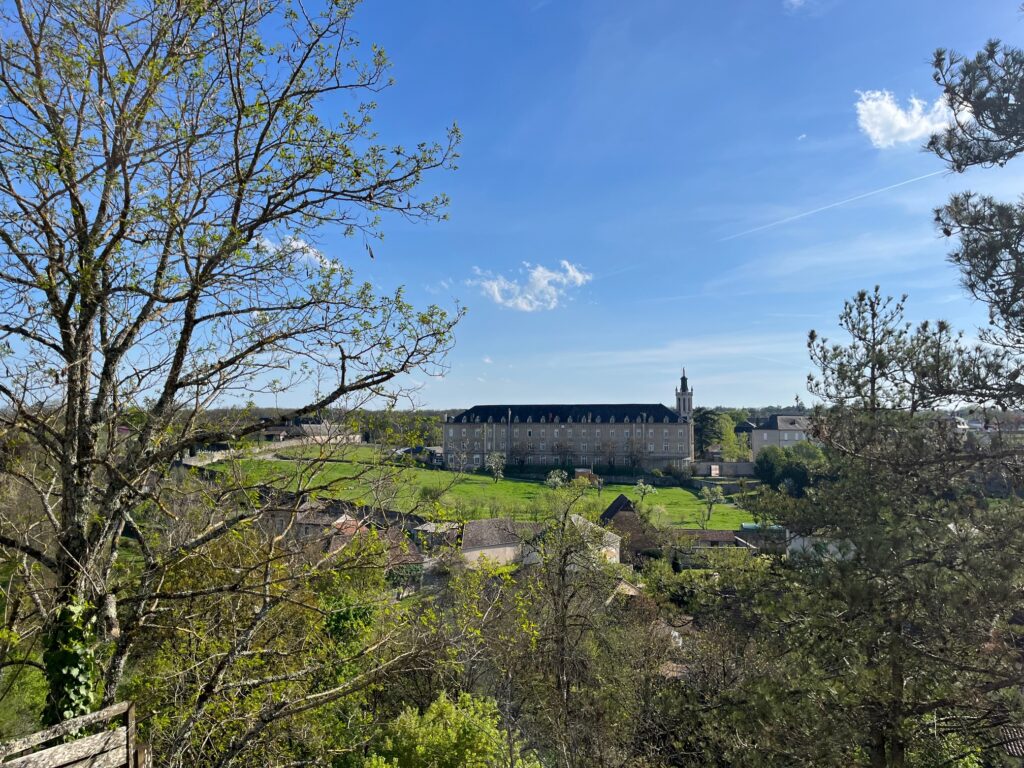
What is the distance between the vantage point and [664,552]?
86.6 ft

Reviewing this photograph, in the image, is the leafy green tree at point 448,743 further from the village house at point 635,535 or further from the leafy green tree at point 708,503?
the leafy green tree at point 708,503

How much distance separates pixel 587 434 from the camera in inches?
2945

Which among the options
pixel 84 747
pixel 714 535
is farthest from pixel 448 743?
pixel 714 535

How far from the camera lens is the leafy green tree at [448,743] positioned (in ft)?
24.0

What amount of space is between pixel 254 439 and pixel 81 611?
154 centimetres

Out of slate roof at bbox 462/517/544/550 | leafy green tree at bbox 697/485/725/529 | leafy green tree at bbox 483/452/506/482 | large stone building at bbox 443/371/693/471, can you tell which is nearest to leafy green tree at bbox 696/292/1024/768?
slate roof at bbox 462/517/544/550

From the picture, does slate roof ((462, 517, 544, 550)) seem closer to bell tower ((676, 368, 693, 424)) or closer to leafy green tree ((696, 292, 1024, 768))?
leafy green tree ((696, 292, 1024, 768))

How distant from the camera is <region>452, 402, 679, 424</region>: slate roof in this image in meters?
73.8

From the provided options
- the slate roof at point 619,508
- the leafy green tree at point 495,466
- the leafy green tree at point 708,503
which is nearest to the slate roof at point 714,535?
the slate roof at point 619,508

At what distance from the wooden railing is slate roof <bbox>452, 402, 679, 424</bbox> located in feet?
238

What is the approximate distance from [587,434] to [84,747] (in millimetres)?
72883

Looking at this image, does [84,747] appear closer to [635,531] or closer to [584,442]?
[635,531]

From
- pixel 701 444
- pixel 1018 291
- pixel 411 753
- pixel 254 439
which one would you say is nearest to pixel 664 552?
pixel 411 753

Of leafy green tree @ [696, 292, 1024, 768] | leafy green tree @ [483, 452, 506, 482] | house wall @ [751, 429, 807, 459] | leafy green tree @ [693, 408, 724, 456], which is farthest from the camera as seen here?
leafy green tree @ [693, 408, 724, 456]
